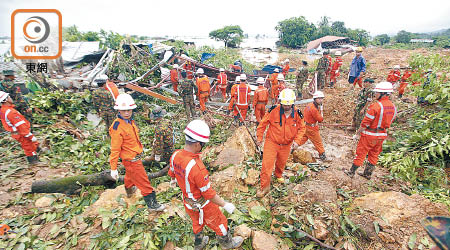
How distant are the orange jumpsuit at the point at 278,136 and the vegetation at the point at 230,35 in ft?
135

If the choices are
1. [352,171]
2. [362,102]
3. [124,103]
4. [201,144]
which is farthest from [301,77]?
[201,144]

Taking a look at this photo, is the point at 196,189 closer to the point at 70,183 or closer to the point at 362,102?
the point at 70,183

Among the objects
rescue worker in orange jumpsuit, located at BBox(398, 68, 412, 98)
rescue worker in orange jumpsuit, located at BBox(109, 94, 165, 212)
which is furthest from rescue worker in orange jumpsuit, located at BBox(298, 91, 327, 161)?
rescue worker in orange jumpsuit, located at BBox(398, 68, 412, 98)

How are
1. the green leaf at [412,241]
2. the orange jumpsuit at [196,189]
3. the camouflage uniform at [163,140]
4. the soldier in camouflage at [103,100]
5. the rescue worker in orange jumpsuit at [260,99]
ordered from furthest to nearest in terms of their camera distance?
the rescue worker in orange jumpsuit at [260,99] < the soldier in camouflage at [103,100] < the camouflage uniform at [163,140] < the green leaf at [412,241] < the orange jumpsuit at [196,189]

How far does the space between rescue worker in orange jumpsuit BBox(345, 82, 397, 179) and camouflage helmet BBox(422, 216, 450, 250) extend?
10.0ft

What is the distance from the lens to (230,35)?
140 ft

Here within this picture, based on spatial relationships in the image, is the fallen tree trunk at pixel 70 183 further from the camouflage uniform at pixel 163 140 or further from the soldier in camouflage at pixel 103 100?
the soldier in camouflage at pixel 103 100

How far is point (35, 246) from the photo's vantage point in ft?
9.18

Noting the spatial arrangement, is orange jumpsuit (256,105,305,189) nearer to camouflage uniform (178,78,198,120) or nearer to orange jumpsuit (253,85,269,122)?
orange jumpsuit (253,85,269,122)

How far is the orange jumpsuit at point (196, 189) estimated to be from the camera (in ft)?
7.18

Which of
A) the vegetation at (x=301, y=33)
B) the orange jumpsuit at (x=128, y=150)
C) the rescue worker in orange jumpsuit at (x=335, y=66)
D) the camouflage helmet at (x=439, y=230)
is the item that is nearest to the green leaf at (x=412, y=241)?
the camouflage helmet at (x=439, y=230)

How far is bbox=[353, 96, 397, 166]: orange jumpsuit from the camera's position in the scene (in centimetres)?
380

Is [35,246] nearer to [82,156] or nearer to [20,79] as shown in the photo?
[82,156]

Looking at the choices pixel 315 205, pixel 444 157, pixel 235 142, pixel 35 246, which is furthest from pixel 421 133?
pixel 35 246
